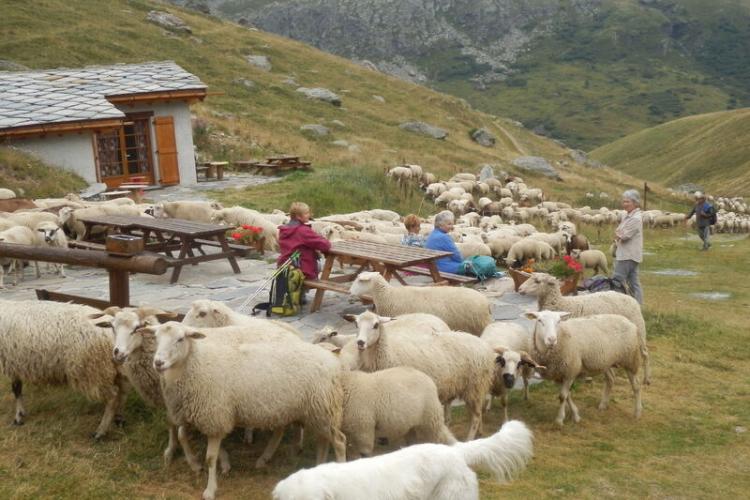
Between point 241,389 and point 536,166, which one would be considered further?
point 536,166

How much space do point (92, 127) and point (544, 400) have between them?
18.5 meters

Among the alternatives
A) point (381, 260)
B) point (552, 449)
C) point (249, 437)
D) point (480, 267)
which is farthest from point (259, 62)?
point (552, 449)

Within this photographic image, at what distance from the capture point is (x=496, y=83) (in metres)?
183

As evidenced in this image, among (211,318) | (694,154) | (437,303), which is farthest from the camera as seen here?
(694,154)

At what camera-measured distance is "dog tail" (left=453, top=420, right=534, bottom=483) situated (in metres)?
5.52

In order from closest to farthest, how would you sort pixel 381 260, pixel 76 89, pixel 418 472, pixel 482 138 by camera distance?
pixel 418 472 → pixel 381 260 → pixel 76 89 → pixel 482 138

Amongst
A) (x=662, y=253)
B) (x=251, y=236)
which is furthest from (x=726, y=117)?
(x=251, y=236)

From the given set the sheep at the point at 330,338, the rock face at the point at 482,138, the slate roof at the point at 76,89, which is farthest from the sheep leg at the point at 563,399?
the rock face at the point at 482,138

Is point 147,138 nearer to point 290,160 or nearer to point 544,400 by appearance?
point 290,160

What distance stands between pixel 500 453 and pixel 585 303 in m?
5.98

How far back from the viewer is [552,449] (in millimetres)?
8445

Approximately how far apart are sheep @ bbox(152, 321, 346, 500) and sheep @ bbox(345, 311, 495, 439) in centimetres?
95

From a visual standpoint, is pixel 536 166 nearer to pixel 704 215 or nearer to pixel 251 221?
pixel 704 215

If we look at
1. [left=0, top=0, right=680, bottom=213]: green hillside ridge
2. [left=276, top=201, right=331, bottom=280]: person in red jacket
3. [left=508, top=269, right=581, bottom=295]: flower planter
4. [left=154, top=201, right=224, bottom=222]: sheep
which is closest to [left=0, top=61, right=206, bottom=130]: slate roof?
[left=0, top=0, right=680, bottom=213]: green hillside ridge
